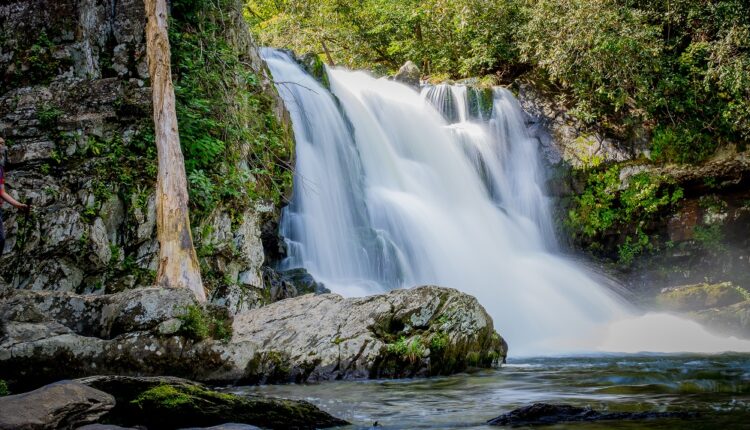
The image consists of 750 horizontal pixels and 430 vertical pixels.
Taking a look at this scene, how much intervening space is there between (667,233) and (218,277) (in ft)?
44.5

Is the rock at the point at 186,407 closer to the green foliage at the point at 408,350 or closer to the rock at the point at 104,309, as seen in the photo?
the rock at the point at 104,309

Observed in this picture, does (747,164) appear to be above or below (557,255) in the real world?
above

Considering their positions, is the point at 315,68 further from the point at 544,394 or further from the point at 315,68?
the point at 544,394

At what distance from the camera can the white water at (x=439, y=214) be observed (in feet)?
41.4

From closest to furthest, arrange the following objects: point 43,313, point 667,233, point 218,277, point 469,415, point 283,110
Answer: point 469,415, point 43,313, point 218,277, point 283,110, point 667,233

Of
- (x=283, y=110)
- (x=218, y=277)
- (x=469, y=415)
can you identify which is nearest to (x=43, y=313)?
(x=218, y=277)

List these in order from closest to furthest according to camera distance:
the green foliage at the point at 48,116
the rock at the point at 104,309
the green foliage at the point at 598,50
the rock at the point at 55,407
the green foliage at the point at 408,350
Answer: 1. the rock at the point at 55,407
2. the rock at the point at 104,309
3. the green foliage at the point at 408,350
4. the green foliage at the point at 48,116
5. the green foliage at the point at 598,50

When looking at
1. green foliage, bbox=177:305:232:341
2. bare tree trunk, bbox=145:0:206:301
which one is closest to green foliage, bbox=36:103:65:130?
bare tree trunk, bbox=145:0:206:301

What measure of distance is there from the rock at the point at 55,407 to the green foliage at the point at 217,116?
20.1 ft

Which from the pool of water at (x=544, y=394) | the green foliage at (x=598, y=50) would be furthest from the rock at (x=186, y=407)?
the green foliage at (x=598, y=50)

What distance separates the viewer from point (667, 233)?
18.1 m

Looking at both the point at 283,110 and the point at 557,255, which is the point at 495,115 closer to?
the point at 557,255

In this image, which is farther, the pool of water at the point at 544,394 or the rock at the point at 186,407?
the pool of water at the point at 544,394

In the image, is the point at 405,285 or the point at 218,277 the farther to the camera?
the point at 405,285
